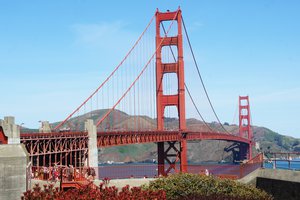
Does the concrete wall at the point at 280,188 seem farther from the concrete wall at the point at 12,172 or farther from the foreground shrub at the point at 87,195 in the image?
the concrete wall at the point at 12,172

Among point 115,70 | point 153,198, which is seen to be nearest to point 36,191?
point 153,198

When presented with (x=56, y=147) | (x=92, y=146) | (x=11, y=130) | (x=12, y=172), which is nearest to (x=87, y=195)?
(x=12, y=172)

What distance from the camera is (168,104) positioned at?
68188 mm

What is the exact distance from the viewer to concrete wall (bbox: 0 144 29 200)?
9.88 m

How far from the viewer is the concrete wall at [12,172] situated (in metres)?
9.88

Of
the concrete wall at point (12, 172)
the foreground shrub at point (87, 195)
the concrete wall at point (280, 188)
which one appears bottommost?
the concrete wall at point (280, 188)

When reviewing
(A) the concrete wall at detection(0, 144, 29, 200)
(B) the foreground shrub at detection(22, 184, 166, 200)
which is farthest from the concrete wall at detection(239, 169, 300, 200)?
(A) the concrete wall at detection(0, 144, 29, 200)

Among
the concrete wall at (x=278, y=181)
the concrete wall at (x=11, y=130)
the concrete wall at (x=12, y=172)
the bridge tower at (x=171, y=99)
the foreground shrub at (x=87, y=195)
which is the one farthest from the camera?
the bridge tower at (x=171, y=99)

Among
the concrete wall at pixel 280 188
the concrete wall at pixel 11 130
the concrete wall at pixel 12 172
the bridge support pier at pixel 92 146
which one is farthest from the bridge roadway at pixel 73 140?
the concrete wall at pixel 12 172

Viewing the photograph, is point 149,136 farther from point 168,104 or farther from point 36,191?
point 36,191

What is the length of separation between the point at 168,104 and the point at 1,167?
58639mm

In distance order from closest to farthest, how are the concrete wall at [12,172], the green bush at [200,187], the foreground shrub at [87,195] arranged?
the concrete wall at [12,172], the foreground shrub at [87,195], the green bush at [200,187]

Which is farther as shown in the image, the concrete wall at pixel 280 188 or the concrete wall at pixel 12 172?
the concrete wall at pixel 280 188

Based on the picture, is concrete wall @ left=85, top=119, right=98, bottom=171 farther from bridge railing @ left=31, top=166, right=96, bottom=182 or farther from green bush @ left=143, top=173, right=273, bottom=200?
green bush @ left=143, top=173, right=273, bottom=200
